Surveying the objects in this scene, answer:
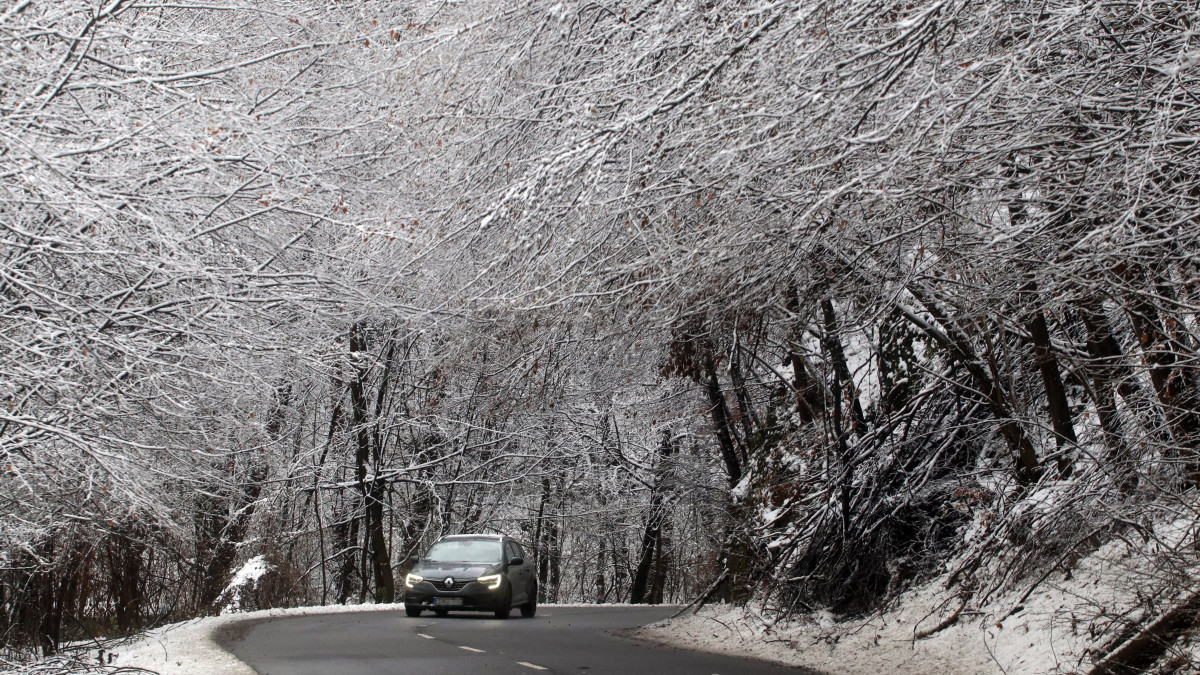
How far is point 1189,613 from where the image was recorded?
701 cm

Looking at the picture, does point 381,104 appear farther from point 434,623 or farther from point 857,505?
point 434,623

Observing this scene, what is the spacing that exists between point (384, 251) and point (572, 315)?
288 centimetres

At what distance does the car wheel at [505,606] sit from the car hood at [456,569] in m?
0.48

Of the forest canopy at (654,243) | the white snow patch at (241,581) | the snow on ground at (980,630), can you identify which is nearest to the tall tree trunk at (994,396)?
the forest canopy at (654,243)

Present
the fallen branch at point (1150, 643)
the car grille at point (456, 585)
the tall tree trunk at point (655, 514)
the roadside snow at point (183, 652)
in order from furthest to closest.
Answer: the tall tree trunk at point (655, 514) < the car grille at point (456, 585) < the roadside snow at point (183, 652) < the fallen branch at point (1150, 643)

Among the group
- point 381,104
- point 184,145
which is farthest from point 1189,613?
point 184,145

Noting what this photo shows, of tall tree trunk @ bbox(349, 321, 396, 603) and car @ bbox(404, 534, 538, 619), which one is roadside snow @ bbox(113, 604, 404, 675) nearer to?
car @ bbox(404, 534, 538, 619)

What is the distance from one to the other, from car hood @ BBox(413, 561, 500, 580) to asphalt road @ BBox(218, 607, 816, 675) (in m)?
0.81

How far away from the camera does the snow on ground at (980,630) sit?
26.2 ft

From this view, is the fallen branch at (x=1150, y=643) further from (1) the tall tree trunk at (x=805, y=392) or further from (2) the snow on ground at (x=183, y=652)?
(2) the snow on ground at (x=183, y=652)

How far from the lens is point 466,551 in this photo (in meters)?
19.9

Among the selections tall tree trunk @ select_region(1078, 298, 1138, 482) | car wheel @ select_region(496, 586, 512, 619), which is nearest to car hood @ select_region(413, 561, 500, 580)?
car wheel @ select_region(496, 586, 512, 619)

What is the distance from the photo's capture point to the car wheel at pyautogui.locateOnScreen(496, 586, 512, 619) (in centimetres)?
1898

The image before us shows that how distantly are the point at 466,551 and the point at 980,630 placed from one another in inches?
454
